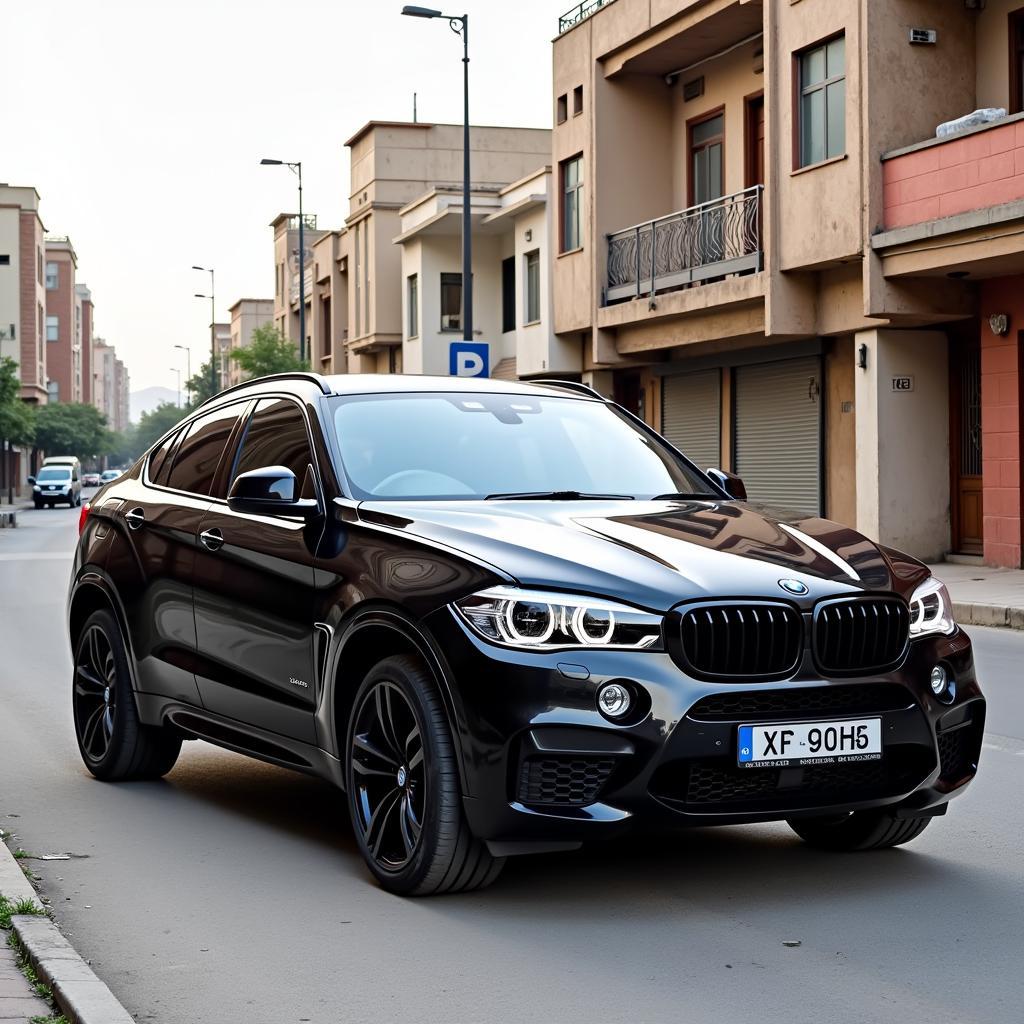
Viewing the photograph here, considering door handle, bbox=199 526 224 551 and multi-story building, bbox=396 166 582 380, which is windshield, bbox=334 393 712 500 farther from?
multi-story building, bbox=396 166 582 380

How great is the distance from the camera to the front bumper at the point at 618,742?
4.96m

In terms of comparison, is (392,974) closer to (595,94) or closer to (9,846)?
(9,846)

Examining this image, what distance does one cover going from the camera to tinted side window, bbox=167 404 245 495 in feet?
24.0

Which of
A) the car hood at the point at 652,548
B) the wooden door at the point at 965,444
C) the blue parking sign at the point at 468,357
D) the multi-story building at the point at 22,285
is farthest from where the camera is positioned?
the multi-story building at the point at 22,285

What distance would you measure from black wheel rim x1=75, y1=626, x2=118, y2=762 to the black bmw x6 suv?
0.74m

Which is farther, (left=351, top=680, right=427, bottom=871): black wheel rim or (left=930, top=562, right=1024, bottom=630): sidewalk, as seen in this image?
(left=930, top=562, right=1024, bottom=630): sidewalk

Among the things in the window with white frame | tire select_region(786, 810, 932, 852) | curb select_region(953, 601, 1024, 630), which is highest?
the window with white frame

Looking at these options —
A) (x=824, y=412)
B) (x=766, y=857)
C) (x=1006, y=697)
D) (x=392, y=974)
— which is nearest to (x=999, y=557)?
(x=824, y=412)

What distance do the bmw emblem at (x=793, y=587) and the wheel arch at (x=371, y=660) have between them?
101 centimetres

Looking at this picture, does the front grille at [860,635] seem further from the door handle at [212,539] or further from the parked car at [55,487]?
the parked car at [55,487]

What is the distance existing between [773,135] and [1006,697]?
15.8 metres

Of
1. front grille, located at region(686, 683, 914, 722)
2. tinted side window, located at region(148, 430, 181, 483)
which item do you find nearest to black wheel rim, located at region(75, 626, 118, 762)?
tinted side window, located at region(148, 430, 181, 483)

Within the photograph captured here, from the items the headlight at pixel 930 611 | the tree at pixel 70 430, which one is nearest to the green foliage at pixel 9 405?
the tree at pixel 70 430

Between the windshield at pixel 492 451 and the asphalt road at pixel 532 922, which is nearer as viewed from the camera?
the asphalt road at pixel 532 922
